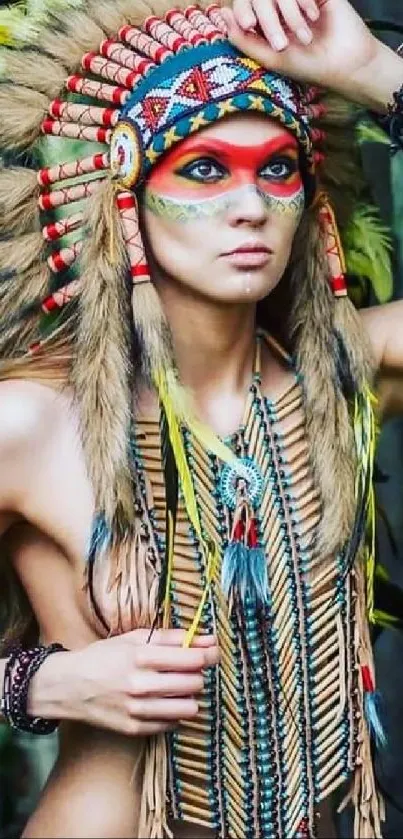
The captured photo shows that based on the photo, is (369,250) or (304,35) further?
(369,250)

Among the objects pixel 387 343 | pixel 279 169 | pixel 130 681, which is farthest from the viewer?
pixel 387 343

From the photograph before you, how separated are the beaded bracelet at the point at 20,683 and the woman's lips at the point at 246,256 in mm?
458

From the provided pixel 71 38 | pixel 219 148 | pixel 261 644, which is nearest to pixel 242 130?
pixel 219 148

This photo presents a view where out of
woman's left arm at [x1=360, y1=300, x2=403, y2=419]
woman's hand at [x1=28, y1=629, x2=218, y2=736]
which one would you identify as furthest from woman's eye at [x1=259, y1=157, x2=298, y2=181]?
woman's hand at [x1=28, y1=629, x2=218, y2=736]

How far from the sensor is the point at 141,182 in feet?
5.30

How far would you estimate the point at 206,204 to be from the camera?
62.6 inches

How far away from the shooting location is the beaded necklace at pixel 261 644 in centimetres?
163

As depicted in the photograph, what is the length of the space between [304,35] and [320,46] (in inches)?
2.2

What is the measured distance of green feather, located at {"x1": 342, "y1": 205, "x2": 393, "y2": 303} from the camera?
191 centimetres

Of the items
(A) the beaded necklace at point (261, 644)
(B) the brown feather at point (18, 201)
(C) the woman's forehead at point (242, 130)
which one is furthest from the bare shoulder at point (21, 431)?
(C) the woman's forehead at point (242, 130)

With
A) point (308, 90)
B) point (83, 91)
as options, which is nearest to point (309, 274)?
point (308, 90)

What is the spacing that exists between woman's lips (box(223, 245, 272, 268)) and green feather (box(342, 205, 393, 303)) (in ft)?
1.07

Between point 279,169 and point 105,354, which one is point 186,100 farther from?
point 105,354

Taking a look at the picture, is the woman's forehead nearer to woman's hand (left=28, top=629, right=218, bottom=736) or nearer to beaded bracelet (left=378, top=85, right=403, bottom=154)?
beaded bracelet (left=378, top=85, right=403, bottom=154)
